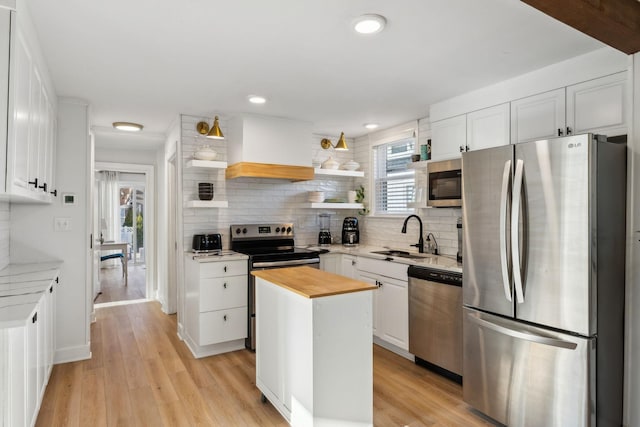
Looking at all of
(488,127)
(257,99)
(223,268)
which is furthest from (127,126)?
(488,127)

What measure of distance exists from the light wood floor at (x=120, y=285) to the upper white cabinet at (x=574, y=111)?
5807 mm

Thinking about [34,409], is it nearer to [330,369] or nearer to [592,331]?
[330,369]

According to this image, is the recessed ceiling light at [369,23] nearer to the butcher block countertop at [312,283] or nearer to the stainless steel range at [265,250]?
the butcher block countertop at [312,283]

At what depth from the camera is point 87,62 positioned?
2.62 m

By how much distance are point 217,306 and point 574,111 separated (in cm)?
330

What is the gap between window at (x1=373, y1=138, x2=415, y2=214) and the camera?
4.37 m

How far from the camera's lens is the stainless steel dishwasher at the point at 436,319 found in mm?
2877

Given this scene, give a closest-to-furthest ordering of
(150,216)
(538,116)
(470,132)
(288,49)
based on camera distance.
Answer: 1. (288,49)
2. (538,116)
3. (470,132)
4. (150,216)

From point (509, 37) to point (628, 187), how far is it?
1.11m

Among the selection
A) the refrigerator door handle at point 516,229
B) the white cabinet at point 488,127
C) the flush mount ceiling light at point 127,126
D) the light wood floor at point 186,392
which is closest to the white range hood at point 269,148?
the flush mount ceiling light at point 127,126

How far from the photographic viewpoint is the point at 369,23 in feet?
6.73

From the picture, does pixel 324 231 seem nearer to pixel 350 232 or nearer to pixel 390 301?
pixel 350 232

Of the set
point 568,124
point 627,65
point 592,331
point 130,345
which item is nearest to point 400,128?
point 568,124

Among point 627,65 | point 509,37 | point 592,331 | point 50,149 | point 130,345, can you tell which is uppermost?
point 509,37
